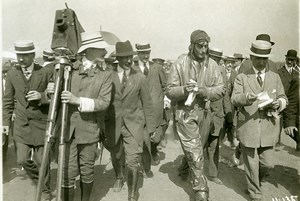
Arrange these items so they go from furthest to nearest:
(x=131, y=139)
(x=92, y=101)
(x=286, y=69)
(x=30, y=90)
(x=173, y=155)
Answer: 1. (x=173, y=155)
2. (x=286, y=69)
3. (x=131, y=139)
4. (x=30, y=90)
5. (x=92, y=101)

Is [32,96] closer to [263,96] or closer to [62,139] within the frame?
[62,139]

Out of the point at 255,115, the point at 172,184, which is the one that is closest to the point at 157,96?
the point at 172,184

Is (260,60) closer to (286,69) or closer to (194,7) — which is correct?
(194,7)

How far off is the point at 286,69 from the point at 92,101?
4.05 meters

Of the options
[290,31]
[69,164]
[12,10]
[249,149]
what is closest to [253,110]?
[249,149]

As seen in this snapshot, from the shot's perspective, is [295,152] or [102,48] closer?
[102,48]

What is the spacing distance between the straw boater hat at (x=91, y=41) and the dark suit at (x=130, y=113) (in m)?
0.90

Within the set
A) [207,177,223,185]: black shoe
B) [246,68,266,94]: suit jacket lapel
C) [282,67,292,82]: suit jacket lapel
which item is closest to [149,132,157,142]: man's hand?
[207,177,223,185]: black shoe

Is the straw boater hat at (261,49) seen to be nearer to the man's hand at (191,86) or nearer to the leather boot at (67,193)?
the man's hand at (191,86)

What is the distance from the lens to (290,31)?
16.1 ft

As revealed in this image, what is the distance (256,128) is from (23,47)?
3.22 metres

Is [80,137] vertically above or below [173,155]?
above

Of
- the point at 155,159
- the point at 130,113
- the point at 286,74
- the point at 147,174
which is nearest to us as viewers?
the point at 130,113

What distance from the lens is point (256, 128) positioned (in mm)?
4824
